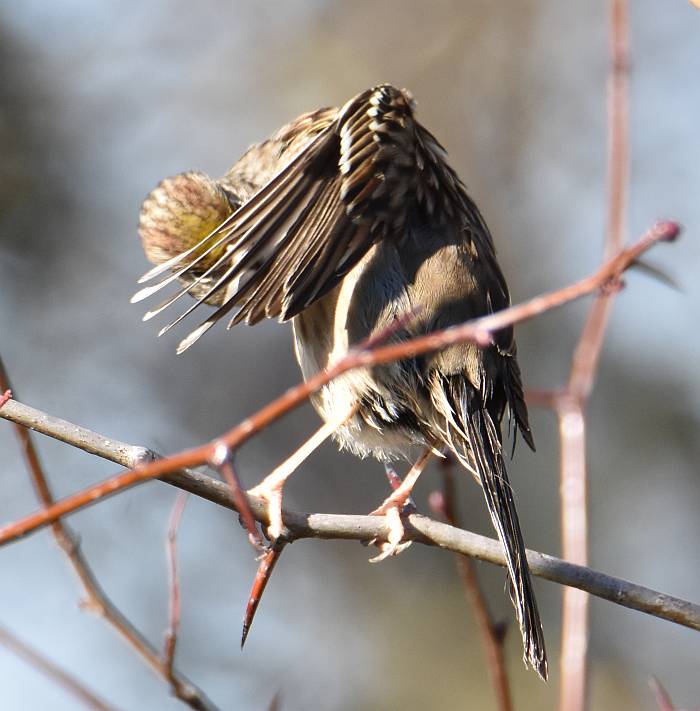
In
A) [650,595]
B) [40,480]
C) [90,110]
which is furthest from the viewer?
[90,110]

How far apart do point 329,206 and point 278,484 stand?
83 centimetres

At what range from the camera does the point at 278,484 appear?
342 cm

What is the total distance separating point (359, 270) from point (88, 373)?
4.82 m

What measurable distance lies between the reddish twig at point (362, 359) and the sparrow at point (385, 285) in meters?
1.47

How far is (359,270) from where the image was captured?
3.71m

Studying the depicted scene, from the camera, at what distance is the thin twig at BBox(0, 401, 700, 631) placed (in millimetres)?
2688

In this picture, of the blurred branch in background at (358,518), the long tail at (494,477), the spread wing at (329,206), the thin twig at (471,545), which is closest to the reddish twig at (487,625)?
the blurred branch in background at (358,518)

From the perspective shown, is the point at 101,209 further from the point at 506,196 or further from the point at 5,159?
the point at 506,196

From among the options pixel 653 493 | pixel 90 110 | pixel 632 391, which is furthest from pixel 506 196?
pixel 90 110

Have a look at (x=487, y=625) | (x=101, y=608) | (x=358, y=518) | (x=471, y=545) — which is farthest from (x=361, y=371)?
(x=487, y=625)

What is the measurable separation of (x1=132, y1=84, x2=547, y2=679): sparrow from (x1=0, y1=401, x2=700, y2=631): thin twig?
0.35 ft

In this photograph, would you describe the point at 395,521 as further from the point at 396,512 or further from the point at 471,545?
the point at 471,545

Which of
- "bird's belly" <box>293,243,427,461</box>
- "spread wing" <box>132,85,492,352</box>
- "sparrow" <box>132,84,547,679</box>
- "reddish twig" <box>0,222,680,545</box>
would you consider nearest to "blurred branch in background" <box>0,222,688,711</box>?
"reddish twig" <box>0,222,680,545</box>

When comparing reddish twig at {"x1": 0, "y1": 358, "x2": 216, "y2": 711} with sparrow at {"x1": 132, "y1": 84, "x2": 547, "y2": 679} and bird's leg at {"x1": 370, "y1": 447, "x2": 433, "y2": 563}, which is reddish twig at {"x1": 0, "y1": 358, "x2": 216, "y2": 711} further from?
bird's leg at {"x1": 370, "y1": 447, "x2": 433, "y2": 563}
